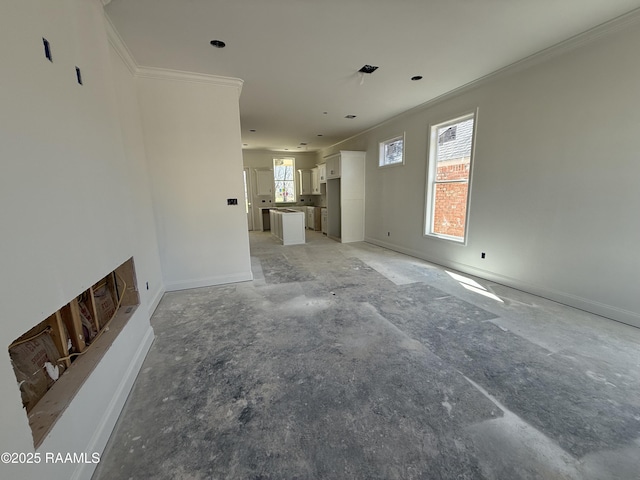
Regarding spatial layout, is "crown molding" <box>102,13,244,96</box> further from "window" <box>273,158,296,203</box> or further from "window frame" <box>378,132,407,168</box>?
"window" <box>273,158,296,203</box>

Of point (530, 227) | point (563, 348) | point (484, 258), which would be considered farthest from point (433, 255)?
point (563, 348)

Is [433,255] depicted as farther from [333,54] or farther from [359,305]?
[333,54]

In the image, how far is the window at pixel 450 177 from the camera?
13.6 ft

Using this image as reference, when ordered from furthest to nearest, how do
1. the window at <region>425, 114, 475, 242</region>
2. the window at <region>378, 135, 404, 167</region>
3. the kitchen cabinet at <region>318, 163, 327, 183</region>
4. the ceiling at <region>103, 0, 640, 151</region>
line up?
1. the kitchen cabinet at <region>318, 163, 327, 183</region>
2. the window at <region>378, 135, 404, 167</region>
3. the window at <region>425, 114, 475, 242</region>
4. the ceiling at <region>103, 0, 640, 151</region>

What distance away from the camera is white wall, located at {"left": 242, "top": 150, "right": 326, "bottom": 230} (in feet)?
30.3

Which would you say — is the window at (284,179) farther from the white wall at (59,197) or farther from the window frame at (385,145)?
the white wall at (59,197)

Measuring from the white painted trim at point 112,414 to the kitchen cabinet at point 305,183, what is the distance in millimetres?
8381

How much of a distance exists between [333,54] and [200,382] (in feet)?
11.5

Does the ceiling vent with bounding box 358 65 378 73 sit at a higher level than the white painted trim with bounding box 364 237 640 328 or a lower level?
higher

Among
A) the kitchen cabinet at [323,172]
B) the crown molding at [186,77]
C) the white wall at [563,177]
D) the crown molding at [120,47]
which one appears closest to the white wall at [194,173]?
the crown molding at [186,77]

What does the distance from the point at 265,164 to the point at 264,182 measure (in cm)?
66

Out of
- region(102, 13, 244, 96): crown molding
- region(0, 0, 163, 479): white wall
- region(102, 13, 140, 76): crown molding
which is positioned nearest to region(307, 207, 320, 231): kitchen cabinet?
region(102, 13, 244, 96): crown molding

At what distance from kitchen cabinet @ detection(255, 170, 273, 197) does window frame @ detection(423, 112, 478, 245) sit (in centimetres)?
615

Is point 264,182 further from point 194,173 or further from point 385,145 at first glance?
point 194,173
